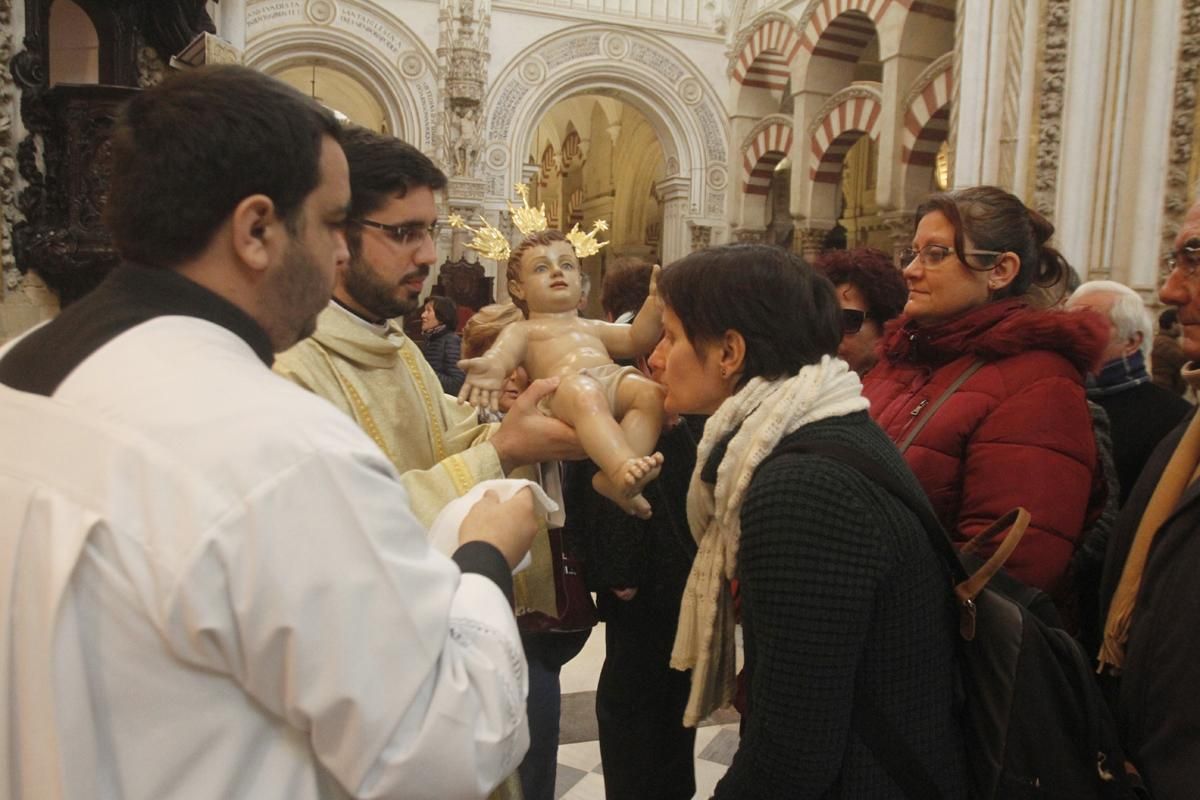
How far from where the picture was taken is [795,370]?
1.48 metres

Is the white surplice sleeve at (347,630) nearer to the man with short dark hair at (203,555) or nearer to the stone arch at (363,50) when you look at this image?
the man with short dark hair at (203,555)

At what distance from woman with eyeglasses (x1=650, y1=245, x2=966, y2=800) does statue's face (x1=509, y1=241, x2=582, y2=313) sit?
80 centimetres

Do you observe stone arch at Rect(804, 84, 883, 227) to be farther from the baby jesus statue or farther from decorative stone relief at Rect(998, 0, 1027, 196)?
the baby jesus statue

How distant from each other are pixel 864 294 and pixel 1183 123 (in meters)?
4.04

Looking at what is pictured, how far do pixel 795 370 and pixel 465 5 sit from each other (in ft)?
39.3

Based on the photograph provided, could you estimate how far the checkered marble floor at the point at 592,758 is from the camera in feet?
9.62

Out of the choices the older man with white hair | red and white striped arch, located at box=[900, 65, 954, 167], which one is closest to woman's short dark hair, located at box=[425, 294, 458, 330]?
Result: the older man with white hair

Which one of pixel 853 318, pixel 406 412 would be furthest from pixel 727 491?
pixel 853 318

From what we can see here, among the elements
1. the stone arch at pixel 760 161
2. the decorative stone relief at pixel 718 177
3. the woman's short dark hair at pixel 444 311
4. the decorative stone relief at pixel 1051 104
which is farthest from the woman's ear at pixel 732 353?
the decorative stone relief at pixel 718 177

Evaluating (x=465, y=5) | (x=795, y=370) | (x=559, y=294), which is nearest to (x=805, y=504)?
(x=795, y=370)

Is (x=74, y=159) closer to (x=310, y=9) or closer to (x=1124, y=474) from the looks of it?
(x=1124, y=474)

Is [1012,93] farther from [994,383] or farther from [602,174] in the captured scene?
[602,174]

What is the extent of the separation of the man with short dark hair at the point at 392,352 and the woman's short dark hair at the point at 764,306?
398mm

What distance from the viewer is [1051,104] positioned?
6180 mm
